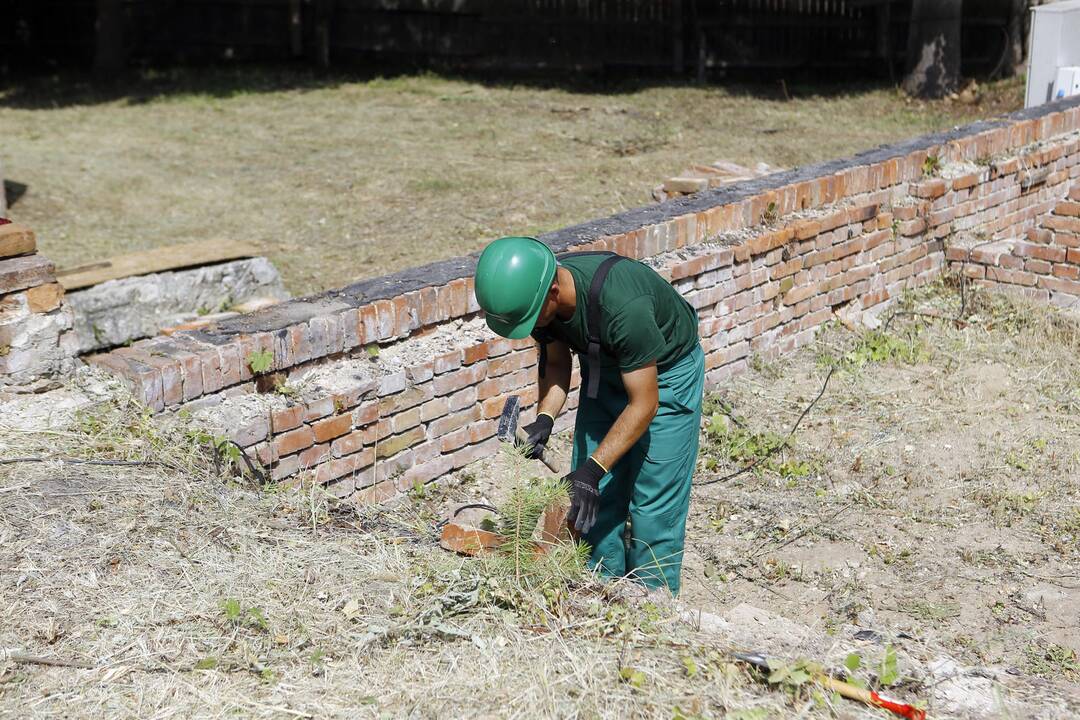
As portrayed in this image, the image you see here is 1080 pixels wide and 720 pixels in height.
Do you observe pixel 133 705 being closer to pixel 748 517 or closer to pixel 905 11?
pixel 748 517

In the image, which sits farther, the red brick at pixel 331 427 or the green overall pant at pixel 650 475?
the red brick at pixel 331 427

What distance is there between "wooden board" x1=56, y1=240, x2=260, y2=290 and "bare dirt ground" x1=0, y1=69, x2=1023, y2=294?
67 cm

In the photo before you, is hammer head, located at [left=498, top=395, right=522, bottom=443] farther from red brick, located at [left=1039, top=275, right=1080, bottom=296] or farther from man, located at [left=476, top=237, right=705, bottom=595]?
red brick, located at [left=1039, top=275, right=1080, bottom=296]

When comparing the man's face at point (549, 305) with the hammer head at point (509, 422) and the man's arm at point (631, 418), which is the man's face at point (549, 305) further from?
the hammer head at point (509, 422)

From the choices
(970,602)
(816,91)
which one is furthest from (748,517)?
(816,91)

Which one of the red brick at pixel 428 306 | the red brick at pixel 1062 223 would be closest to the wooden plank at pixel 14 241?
the red brick at pixel 428 306

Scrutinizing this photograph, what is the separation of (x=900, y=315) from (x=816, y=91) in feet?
28.6

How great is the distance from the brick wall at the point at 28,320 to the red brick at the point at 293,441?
0.89 meters

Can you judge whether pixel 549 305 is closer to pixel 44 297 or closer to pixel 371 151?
pixel 44 297

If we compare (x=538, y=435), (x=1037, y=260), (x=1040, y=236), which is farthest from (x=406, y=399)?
(x=1040, y=236)

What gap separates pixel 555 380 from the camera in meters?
3.88

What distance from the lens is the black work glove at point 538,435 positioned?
362cm

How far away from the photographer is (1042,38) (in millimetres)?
10625

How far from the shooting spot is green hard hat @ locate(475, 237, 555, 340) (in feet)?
10.7
